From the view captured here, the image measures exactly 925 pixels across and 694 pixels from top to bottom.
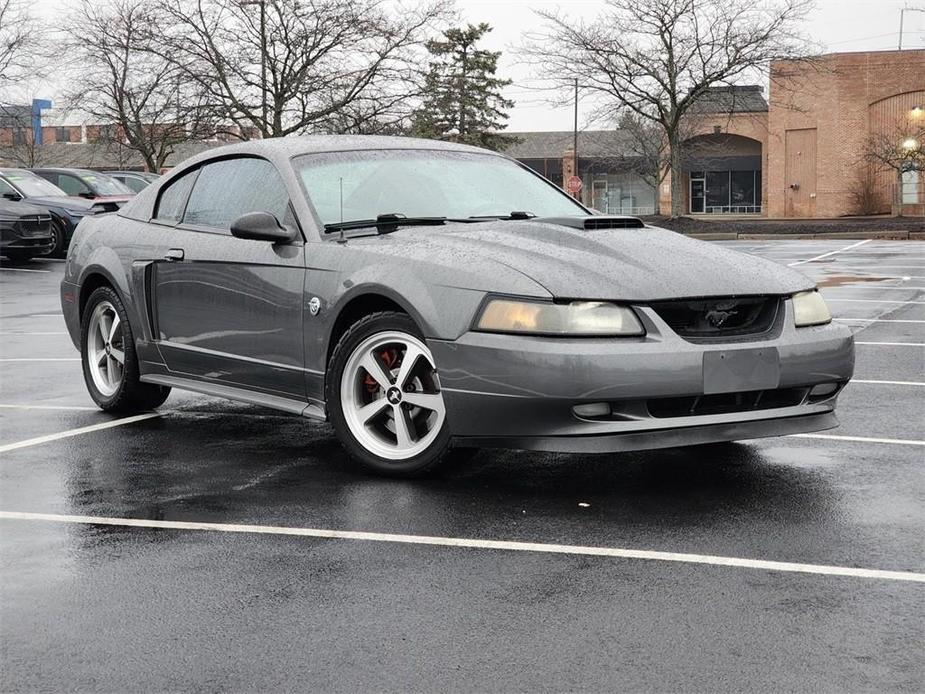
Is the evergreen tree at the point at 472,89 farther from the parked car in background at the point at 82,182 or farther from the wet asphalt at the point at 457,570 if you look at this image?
the wet asphalt at the point at 457,570

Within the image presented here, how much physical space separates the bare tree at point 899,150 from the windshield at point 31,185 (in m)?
33.4

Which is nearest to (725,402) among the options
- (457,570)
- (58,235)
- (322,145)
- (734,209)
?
(457,570)

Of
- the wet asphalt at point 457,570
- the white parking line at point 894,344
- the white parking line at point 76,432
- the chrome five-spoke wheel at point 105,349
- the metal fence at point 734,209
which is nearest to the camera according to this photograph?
the wet asphalt at point 457,570

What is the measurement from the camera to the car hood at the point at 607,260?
200 inches

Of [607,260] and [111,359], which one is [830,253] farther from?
[607,260]

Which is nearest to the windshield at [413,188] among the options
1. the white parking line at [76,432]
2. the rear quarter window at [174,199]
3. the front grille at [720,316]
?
the rear quarter window at [174,199]

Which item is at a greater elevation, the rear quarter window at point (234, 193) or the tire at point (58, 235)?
the rear quarter window at point (234, 193)

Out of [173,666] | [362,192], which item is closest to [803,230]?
[362,192]

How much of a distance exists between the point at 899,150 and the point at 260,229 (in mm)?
47259

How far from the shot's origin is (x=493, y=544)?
14.8ft

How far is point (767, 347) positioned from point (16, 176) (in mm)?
22131

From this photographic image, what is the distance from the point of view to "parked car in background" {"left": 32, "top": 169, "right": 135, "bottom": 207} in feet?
85.3

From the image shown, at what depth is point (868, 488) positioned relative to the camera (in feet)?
17.5

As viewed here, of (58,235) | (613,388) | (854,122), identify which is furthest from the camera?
(854,122)
